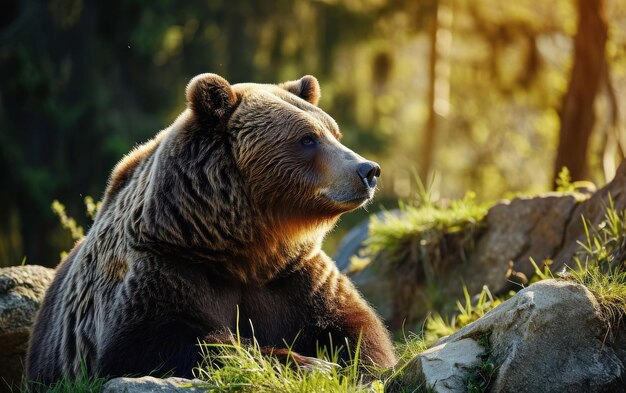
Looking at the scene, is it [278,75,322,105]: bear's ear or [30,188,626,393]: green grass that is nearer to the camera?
[30,188,626,393]: green grass

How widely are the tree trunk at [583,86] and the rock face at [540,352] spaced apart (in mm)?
6887

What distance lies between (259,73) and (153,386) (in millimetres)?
15276

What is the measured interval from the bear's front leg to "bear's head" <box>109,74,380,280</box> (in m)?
0.21

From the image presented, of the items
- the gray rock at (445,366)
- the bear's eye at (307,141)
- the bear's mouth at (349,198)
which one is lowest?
the gray rock at (445,366)

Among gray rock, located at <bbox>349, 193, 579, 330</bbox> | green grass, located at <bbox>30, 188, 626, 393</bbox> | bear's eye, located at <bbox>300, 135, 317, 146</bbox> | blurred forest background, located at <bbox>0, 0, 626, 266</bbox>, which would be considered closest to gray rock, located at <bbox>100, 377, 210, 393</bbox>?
green grass, located at <bbox>30, 188, 626, 393</bbox>

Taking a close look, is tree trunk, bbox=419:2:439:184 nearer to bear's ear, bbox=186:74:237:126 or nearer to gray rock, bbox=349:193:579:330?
gray rock, bbox=349:193:579:330

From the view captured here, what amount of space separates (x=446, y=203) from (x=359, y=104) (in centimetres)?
1187

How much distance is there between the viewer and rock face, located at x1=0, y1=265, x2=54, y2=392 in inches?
238

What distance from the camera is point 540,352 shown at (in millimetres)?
3836

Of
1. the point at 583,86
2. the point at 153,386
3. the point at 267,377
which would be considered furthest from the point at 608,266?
the point at 583,86

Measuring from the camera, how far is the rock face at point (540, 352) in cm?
380

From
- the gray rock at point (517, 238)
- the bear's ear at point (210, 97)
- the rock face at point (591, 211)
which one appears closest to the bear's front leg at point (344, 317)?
the bear's ear at point (210, 97)

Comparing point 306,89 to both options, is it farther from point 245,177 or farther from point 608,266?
point 608,266

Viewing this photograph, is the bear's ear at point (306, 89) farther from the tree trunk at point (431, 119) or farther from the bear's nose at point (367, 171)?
the tree trunk at point (431, 119)
